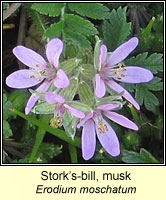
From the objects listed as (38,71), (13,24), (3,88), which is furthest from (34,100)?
(13,24)

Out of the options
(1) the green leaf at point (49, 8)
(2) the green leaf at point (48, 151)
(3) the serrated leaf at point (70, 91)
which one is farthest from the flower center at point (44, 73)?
(2) the green leaf at point (48, 151)

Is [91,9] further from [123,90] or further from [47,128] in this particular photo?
[47,128]

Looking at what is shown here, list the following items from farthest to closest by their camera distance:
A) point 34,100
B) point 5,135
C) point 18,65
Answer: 1. point 18,65
2. point 5,135
3. point 34,100

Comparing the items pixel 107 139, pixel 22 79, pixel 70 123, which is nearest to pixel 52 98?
pixel 70 123

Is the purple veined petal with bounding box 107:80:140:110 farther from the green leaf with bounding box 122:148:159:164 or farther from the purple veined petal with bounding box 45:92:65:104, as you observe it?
the green leaf with bounding box 122:148:159:164

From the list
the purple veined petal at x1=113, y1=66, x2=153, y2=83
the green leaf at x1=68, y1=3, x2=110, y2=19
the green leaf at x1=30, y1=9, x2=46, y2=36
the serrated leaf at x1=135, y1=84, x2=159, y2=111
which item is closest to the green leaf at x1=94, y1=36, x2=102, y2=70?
the purple veined petal at x1=113, y1=66, x2=153, y2=83

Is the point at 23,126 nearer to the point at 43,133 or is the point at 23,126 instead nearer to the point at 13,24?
the point at 43,133

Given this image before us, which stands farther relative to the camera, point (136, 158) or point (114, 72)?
point (136, 158)
